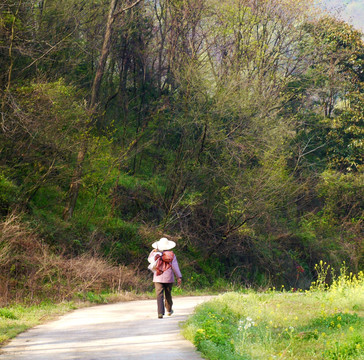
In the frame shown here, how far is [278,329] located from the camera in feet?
39.3

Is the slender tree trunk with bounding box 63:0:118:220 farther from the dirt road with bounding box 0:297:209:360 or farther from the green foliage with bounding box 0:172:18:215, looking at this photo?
the dirt road with bounding box 0:297:209:360

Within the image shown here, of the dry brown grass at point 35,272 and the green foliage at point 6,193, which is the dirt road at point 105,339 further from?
the green foliage at point 6,193

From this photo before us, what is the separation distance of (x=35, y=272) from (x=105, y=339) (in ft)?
28.8

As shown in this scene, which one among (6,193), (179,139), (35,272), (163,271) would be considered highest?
(179,139)

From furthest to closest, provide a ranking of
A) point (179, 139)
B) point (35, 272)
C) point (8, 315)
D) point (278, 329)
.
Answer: point (179, 139), point (35, 272), point (8, 315), point (278, 329)

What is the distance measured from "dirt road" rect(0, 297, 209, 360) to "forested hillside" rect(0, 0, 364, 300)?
212 inches

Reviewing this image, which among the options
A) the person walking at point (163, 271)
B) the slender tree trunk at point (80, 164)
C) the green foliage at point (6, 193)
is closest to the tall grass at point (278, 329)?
the person walking at point (163, 271)

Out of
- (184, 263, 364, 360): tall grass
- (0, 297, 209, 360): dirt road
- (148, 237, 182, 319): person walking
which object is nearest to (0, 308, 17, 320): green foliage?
(0, 297, 209, 360): dirt road

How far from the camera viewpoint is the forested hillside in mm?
22958

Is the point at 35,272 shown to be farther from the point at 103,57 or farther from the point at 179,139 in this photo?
the point at 179,139

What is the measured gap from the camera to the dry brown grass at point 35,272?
59.3 ft

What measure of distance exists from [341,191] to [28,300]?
2854cm

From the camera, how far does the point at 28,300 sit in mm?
17578

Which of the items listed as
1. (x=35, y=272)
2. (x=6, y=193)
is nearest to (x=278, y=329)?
(x=35, y=272)
